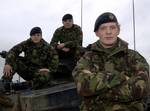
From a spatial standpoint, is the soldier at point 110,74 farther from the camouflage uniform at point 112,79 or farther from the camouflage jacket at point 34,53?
the camouflage jacket at point 34,53

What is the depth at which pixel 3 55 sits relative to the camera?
10.5 metres

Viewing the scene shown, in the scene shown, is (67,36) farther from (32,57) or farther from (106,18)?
(106,18)

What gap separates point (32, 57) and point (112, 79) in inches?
239

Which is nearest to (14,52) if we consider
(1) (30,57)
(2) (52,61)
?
(1) (30,57)

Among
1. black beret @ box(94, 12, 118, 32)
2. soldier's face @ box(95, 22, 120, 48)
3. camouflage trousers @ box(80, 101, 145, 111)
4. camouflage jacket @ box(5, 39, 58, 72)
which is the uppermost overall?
black beret @ box(94, 12, 118, 32)

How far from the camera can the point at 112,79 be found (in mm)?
4332

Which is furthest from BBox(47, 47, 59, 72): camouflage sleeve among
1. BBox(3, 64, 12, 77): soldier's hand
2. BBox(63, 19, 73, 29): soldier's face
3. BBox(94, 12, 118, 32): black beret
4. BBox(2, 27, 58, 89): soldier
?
BBox(94, 12, 118, 32): black beret

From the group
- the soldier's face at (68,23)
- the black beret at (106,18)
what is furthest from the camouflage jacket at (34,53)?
the black beret at (106,18)

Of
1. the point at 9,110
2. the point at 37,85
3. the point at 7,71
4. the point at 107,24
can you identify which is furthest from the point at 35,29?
the point at 107,24

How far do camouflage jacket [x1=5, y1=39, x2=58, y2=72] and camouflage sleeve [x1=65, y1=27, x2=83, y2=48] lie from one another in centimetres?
74

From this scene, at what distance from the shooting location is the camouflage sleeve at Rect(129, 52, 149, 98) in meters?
4.35

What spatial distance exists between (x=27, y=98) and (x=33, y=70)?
10.2 ft

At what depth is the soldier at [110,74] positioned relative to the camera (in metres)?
4.35

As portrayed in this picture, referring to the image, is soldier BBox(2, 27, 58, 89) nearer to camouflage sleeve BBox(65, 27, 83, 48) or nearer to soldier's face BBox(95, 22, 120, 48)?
camouflage sleeve BBox(65, 27, 83, 48)
